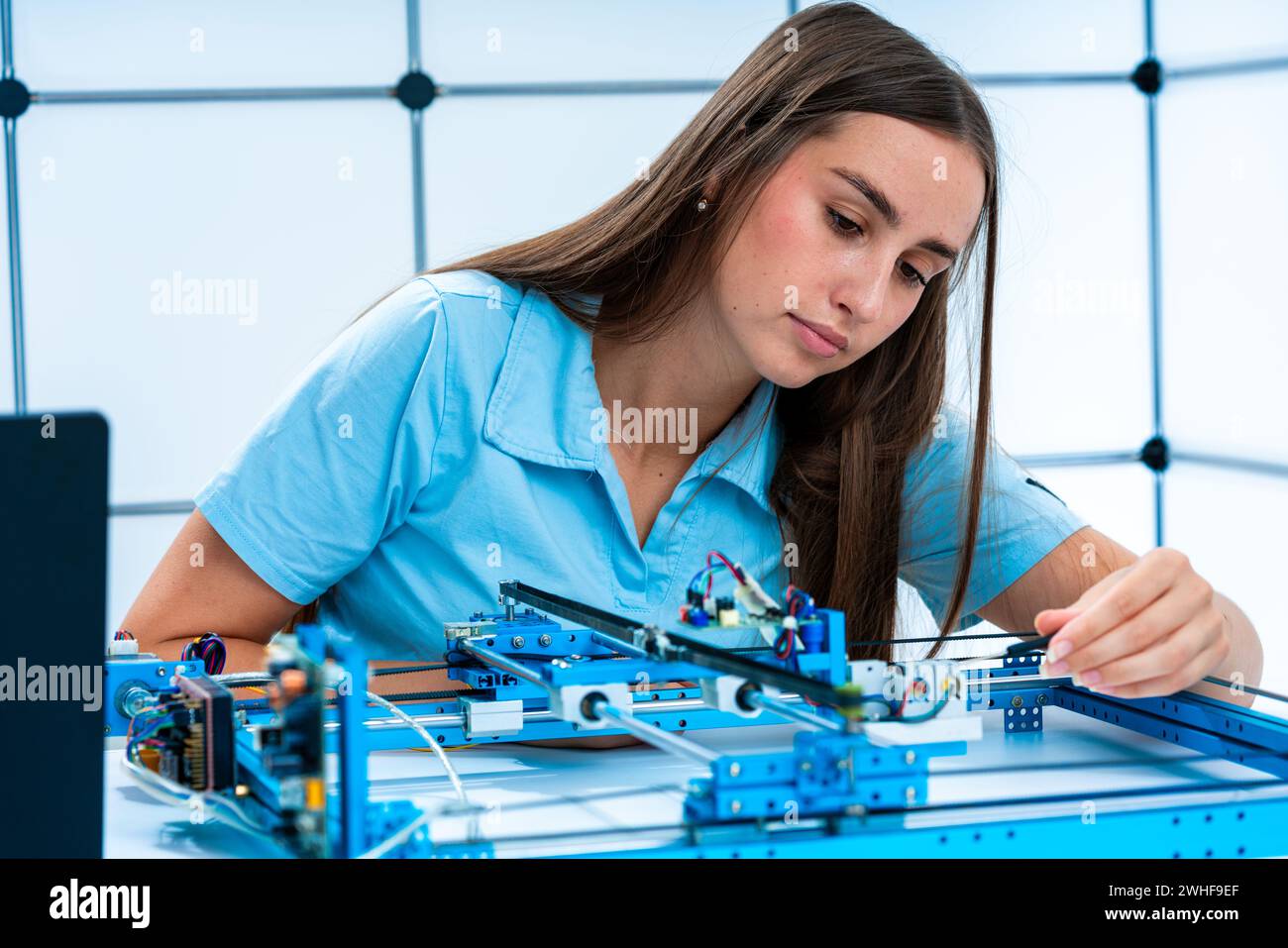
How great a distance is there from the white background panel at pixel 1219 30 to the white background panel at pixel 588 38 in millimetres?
971

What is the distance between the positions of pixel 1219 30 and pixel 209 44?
7.68 ft

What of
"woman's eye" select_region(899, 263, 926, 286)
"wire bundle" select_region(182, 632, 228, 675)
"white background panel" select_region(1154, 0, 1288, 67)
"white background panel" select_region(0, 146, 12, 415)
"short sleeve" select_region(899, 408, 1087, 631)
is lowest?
"wire bundle" select_region(182, 632, 228, 675)

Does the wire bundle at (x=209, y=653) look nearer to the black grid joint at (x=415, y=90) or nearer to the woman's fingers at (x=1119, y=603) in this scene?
the woman's fingers at (x=1119, y=603)

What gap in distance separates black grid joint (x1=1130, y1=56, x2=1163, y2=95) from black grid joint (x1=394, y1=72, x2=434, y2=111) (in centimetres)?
173

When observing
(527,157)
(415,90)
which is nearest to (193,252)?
(415,90)

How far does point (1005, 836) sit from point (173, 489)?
8.62 ft

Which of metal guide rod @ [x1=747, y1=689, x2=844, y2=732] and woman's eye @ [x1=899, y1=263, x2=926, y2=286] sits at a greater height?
woman's eye @ [x1=899, y1=263, x2=926, y2=286]

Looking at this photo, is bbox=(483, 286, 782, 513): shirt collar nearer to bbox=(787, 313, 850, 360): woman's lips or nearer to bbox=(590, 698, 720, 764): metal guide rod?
bbox=(787, 313, 850, 360): woman's lips

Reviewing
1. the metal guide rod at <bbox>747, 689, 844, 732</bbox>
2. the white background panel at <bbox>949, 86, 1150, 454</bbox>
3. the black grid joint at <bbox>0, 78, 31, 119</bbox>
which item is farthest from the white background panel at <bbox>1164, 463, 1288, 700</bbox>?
the black grid joint at <bbox>0, 78, 31, 119</bbox>

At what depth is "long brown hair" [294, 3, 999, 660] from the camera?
4.46ft

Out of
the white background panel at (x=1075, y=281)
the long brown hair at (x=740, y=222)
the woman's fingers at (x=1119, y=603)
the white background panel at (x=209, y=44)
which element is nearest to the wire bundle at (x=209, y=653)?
the long brown hair at (x=740, y=222)

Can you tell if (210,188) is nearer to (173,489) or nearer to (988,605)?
(173,489)

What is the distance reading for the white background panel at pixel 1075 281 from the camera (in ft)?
11.2
